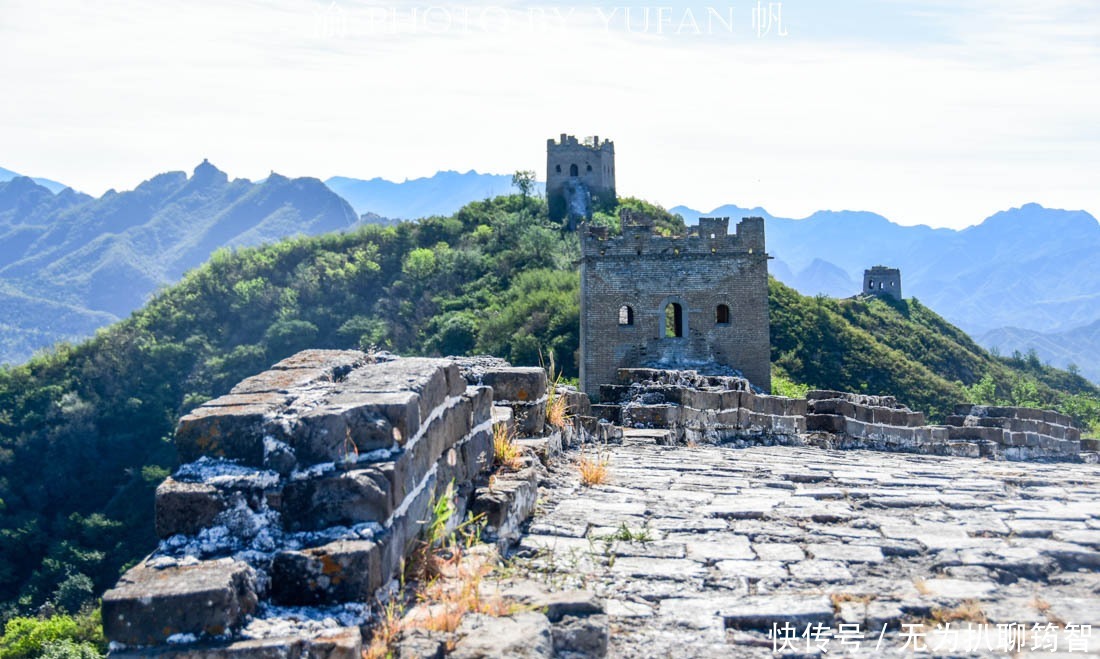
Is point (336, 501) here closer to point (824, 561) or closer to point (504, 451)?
point (504, 451)

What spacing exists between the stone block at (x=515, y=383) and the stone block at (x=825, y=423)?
466cm

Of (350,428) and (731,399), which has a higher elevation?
(350,428)

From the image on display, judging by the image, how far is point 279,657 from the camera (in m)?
3.18

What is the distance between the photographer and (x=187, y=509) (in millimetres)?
3584

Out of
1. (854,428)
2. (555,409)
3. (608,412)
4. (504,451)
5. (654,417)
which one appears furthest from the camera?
(854,428)

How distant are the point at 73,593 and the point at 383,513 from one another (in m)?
40.7

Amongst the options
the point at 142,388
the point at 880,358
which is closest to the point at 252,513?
the point at 880,358

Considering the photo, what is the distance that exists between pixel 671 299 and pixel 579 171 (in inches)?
1500

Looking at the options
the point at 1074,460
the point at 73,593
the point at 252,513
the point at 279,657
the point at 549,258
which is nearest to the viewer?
the point at 279,657

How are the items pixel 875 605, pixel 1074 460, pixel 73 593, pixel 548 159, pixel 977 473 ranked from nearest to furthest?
pixel 875 605 → pixel 977 473 → pixel 1074 460 → pixel 73 593 → pixel 548 159

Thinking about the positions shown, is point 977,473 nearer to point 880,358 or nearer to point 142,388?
point 880,358

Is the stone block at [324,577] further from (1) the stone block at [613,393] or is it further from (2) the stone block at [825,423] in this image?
(2) the stone block at [825,423]

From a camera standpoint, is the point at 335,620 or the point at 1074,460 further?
the point at 1074,460

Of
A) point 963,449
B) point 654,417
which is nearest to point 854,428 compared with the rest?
point 963,449
